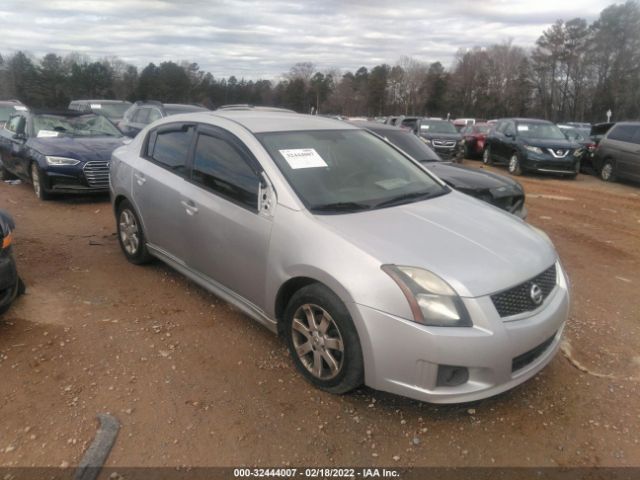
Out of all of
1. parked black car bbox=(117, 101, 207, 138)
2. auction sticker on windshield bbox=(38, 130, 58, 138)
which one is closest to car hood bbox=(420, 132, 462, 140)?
parked black car bbox=(117, 101, 207, 138)

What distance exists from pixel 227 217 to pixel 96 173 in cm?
557

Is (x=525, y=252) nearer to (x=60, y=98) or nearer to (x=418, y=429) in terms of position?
(x=418, y=429)

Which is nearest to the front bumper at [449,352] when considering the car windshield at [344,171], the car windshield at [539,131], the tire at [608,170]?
the car windshield at [344,171]

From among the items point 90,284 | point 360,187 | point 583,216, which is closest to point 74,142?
point 90,284

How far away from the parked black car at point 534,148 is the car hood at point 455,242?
11.0 meters

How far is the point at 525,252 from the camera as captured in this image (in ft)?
9.98

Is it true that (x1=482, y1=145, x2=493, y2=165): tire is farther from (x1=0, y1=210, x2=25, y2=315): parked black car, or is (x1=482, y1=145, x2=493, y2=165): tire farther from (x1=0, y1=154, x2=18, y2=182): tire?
(x1=0, y1=210, x2=25, y2=315): parked black car

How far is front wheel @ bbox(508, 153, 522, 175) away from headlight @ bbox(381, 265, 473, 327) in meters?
12.5

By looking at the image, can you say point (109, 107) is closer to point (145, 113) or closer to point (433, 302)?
point (145, 113)

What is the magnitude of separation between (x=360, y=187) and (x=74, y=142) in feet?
22.1

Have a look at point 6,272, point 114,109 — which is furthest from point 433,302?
point 114,109

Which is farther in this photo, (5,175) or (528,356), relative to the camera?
(5,175)

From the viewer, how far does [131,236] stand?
505cm

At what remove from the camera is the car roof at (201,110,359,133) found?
149 inches
